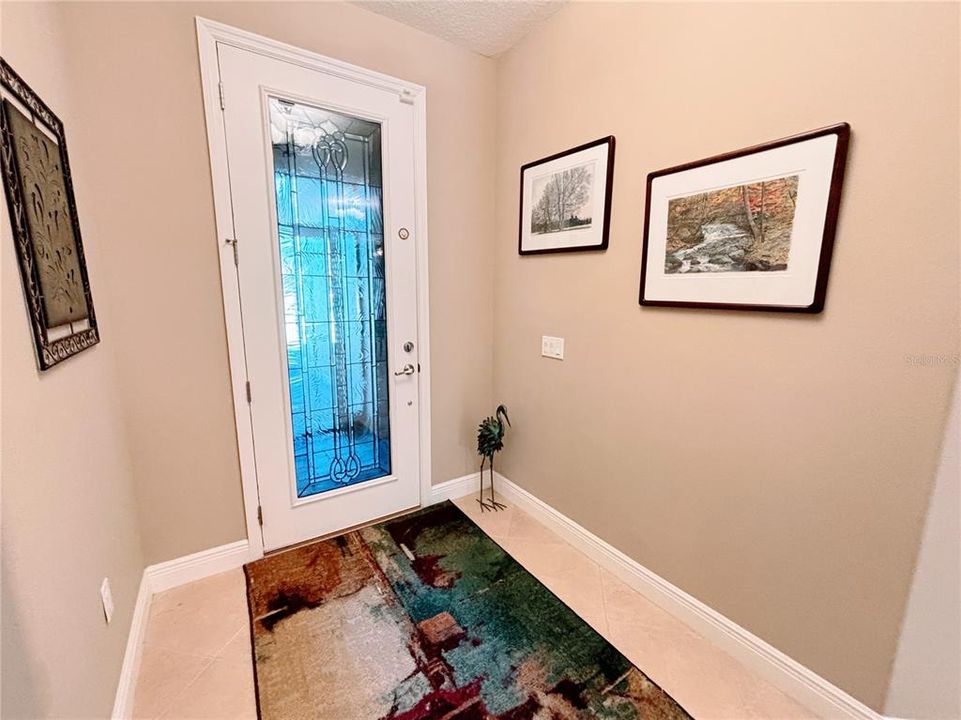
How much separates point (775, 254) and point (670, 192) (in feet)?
1.52

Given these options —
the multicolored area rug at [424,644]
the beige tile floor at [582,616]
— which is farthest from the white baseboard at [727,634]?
the multicolored area rug at [424,644]

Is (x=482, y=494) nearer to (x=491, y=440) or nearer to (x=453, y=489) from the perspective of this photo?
(x=453, y=489)

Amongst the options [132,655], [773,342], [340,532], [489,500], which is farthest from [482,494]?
[773,342]

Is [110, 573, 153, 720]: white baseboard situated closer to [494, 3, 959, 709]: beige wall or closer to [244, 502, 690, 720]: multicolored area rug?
[244, 502, 690, 720]: multicolored area rug

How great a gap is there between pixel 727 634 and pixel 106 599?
7.10 ft

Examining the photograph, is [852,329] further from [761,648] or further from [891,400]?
[761,648]

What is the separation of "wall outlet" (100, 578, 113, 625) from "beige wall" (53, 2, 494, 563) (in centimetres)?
59

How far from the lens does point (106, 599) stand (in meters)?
1.27

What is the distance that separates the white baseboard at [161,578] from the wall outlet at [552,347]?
6.03 ft

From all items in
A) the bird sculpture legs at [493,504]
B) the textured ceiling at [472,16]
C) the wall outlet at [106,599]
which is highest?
the textured ceiling at [472,16]

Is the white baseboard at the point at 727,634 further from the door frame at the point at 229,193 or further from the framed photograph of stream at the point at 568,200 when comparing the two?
the framed photograph of stream at the point at 568,200

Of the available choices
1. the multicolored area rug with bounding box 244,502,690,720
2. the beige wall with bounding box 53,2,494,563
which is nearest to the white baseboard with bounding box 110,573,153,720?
the beige wall with bounding box 53,2,494,563

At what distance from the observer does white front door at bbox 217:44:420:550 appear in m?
1.84

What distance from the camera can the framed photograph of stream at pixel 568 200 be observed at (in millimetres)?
1860
